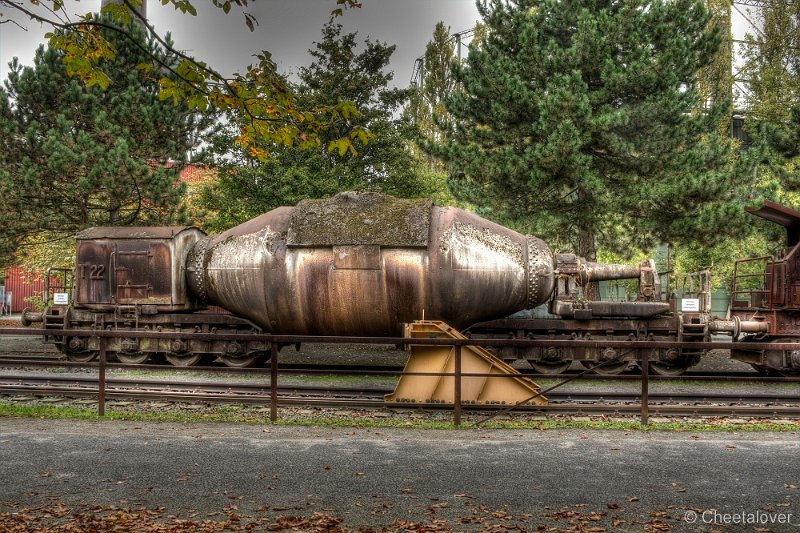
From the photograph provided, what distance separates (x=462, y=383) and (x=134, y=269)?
330 inches

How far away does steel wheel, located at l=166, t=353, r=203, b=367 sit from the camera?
14008mm

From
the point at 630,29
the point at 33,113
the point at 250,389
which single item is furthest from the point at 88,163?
the point at 630,29

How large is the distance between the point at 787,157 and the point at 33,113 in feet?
69.1

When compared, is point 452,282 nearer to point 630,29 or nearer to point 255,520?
point 255,520

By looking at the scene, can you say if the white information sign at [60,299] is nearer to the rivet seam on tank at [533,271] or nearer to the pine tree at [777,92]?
the rivet seam on tank at [533,271]

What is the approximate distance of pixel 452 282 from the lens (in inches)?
489

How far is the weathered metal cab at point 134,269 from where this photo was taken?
14.4 metres

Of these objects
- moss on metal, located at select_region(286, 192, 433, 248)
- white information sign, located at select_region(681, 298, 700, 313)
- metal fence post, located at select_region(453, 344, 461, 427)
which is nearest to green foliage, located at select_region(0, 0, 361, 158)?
metal fence post, located at select_region(453, 344, 461, 427)

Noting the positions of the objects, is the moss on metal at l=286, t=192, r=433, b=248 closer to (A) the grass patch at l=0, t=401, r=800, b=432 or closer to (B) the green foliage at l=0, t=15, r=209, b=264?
(A) the grass patch at l=0, t=401, r=800, b=432

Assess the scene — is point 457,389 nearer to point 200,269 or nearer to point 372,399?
point 372,399

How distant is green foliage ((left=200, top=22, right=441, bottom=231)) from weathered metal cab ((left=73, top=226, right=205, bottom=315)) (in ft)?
16.0

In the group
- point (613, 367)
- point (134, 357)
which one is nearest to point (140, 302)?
point (134, 357)

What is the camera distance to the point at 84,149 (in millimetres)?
18125

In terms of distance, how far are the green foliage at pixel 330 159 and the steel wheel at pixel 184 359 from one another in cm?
634
